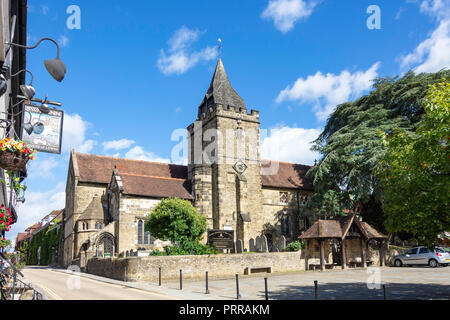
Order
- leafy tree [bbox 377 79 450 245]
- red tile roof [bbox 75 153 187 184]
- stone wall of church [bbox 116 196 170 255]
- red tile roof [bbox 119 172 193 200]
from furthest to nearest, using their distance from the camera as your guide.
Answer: red tile roof [bbox 75 153 187 184], red tile roof [bbox 119 172 193 200], stone wall of church [bbox 116 196 170 255], leafy tree [bbox 377 79 450 245]

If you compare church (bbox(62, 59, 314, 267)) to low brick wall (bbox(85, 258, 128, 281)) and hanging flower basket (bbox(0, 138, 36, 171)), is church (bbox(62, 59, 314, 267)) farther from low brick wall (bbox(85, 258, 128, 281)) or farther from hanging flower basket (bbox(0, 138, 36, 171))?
hanging flower basket (bbox(0, 138, 36, 171))

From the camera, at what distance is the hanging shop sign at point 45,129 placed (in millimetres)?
9234

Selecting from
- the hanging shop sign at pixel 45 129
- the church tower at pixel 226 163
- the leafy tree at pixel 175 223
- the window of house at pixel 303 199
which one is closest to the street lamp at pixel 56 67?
the hanging shop sign at pixel 45 129

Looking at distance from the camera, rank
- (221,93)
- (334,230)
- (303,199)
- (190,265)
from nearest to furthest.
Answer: (190,265) → (334,230) → (221,93) → (303,199)

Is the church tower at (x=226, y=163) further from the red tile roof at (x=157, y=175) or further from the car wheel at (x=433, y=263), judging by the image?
the car wheel at (x=433, y=263)

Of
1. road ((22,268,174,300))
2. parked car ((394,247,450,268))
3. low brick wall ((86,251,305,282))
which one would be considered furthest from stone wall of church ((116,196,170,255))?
parked car ((394,247,450,268))

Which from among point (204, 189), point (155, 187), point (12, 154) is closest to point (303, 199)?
point (204, 189)

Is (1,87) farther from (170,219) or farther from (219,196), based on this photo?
(219,196)

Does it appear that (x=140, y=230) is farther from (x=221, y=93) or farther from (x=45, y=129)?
(x=45, y=129)

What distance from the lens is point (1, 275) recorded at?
8852 millimetres

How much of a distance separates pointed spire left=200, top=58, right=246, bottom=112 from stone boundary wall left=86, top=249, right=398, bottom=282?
17927 mm

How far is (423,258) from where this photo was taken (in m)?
27.2

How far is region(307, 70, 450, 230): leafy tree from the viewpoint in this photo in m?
30.8

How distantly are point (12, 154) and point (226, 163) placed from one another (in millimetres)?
30441
